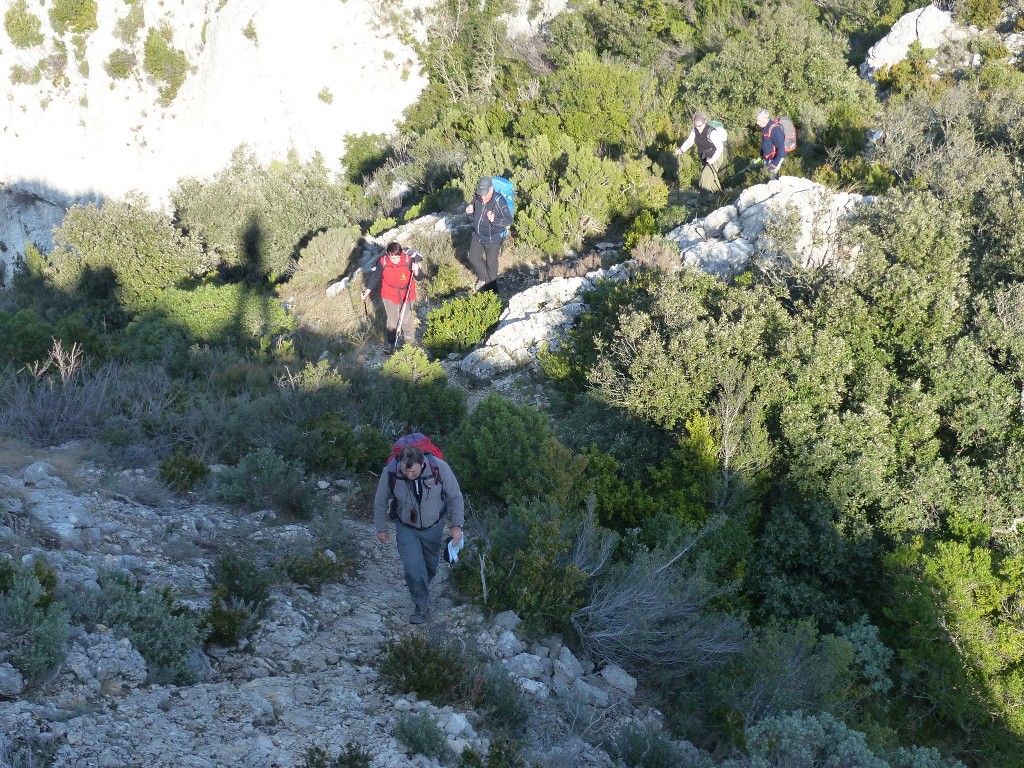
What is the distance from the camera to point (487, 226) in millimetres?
11586

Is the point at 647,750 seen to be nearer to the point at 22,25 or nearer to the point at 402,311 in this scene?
the point at 402,311

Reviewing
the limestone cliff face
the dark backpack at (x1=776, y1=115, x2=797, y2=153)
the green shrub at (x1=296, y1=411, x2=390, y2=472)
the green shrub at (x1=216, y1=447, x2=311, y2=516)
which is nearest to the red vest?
the green shrub at (x1=296, y1=411, x2=390, y2=472)

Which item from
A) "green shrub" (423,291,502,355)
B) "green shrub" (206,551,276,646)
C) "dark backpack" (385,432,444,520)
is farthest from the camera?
"green shrub" (423,291,502,355)

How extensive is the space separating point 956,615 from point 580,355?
4878 mm

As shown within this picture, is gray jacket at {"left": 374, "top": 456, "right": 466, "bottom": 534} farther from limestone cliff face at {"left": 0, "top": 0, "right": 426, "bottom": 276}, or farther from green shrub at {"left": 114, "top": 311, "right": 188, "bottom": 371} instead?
limestone cliff face at {"left": 0, "top": 0, "right": 426, "bottom": 276}

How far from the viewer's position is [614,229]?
527 inches

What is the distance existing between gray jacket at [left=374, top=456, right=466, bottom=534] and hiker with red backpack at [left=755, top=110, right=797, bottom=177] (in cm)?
925

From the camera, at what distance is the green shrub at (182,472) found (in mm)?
7070

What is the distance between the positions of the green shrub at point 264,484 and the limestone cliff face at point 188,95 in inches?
648

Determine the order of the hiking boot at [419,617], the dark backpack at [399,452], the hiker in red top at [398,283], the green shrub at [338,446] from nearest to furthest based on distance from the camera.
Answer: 1. the dark backpack at [399,452]
2. the hiking boot at [419,617]
3. the green shrub at [338,446]
4. the hiker in red top at [398,283]

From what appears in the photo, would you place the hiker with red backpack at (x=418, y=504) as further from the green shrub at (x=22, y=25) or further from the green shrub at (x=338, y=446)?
the green shrub at (x=22, y=25)

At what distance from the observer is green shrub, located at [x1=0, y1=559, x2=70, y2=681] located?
3988 millimetres

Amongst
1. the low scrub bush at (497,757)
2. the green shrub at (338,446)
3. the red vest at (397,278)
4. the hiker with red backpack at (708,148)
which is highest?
the hiker with red backpack at (708,148)

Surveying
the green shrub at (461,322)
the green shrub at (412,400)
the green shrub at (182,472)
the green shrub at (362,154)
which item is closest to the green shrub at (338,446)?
the green shrub at (412,400)
